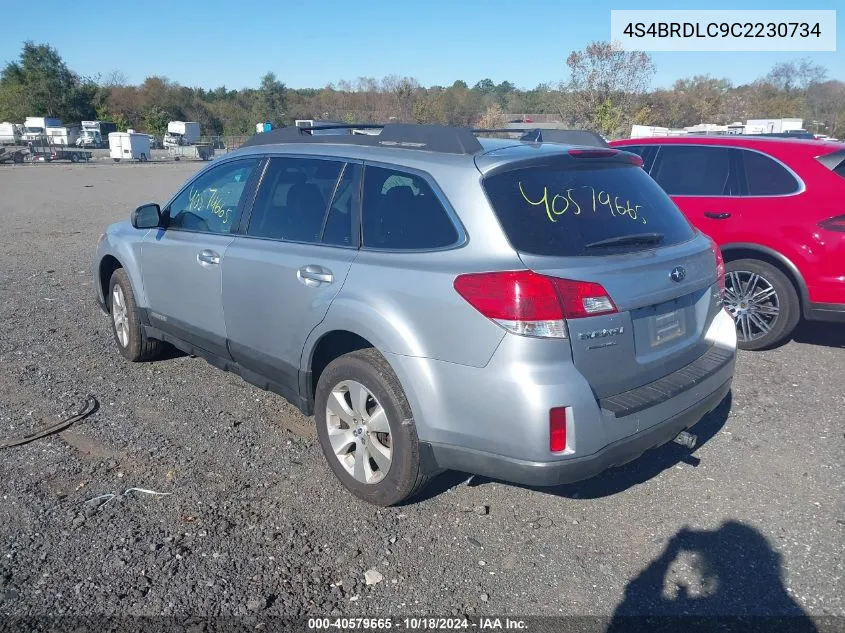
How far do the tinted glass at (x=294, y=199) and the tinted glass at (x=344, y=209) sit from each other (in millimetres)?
61

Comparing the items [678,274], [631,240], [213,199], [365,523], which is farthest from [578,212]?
[213,199]

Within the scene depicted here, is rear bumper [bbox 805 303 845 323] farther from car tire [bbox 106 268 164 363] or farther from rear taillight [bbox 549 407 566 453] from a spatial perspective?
car tire [bbox 106 268 164 363]

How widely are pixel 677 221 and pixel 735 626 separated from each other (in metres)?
2.00

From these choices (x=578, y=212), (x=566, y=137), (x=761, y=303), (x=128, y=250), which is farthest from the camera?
(x=761, y=303)

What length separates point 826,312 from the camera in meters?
5.55

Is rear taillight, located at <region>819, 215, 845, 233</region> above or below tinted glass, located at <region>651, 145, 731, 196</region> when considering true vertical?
below

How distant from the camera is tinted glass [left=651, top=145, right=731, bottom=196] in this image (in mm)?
6223

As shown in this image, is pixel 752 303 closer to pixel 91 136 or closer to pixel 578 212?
pixel 578 212

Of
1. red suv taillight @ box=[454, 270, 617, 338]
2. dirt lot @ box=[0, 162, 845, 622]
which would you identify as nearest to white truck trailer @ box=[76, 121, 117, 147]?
dirt lot @ box=[0, 162, 845, 622]

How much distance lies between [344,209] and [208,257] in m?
1.20

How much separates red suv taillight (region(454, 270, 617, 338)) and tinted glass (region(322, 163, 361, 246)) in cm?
96

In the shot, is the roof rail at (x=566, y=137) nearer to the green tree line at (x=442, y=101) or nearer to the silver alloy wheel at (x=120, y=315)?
the silver alloy wheel at (x=120, y=315)

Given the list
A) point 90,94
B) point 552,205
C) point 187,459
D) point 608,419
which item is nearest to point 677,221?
point 552,205

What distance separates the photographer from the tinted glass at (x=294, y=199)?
12.6ft
